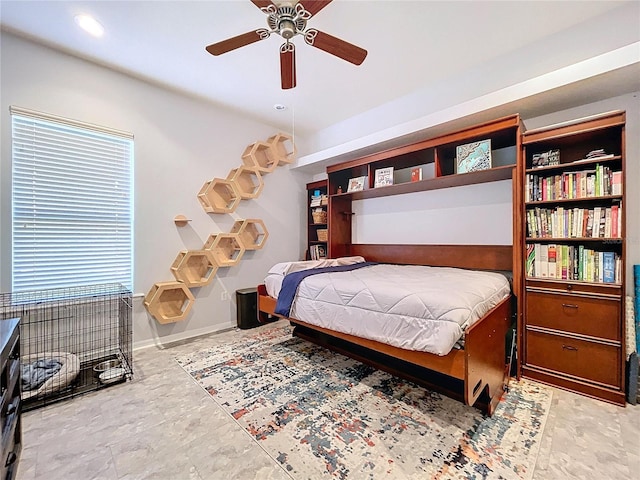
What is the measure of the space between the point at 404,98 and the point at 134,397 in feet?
12.9

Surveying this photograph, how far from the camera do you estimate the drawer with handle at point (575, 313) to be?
1.99 meters

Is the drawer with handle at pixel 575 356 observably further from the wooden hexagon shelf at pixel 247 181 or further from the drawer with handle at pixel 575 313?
the wooden hexagon shelf at pixel 247 181

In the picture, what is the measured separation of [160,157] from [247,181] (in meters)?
1.09

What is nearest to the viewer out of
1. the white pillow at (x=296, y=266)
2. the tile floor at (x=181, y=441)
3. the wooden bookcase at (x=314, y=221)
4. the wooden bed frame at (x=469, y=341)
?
the tile floor at (x=181, y=441)

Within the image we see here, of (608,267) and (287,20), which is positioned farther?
(608,267)

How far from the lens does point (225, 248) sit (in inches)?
145

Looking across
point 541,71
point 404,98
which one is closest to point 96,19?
point 404,98

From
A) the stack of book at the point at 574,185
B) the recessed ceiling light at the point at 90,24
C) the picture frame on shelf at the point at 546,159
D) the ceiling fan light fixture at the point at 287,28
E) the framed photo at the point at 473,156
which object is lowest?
the stack of book at the point at 574,185

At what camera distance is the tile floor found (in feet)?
4.52

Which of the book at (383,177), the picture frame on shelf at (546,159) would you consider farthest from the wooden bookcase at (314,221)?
the picture frame on shelf at (546,159)

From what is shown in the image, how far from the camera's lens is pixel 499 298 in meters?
2.17

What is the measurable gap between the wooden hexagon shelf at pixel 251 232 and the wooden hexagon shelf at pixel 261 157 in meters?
0.74

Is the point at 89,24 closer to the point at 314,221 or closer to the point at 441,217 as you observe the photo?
the point at 314,221

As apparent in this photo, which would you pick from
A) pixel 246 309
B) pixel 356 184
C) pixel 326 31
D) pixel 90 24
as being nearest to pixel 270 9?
pixel 326 31
